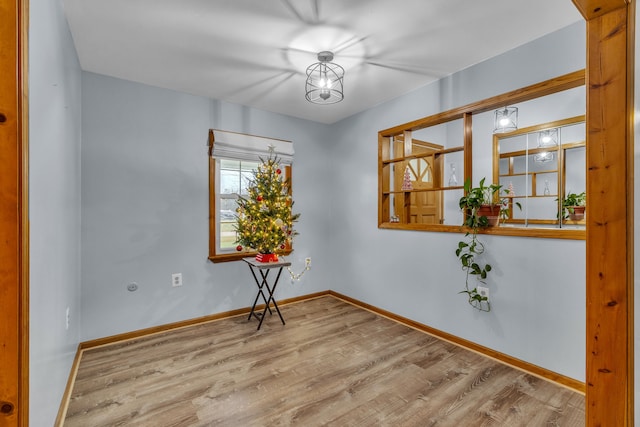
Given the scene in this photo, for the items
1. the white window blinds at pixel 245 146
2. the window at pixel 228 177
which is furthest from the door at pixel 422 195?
the window at pixel 228 177

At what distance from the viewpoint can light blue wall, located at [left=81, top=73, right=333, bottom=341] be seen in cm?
272

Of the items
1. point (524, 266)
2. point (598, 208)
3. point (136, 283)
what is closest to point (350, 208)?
point (524, 266)

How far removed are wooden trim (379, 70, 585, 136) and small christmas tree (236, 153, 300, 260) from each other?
5.00ft

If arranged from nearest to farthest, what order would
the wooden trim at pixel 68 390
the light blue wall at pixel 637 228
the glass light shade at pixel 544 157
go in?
the light blue wall at pixel 637 228 < the wooden trim at pixel 68 390 < the glass light shade at pixel 544 157

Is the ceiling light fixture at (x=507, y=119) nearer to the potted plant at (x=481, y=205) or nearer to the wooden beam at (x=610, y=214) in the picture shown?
the potted plant at (x=481, y=205)

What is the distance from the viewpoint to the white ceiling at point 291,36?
1.90 meters

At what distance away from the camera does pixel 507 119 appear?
296 centimetres

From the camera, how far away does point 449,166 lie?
173 inches

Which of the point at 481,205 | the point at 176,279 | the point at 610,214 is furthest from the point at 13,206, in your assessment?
the point at 481,205

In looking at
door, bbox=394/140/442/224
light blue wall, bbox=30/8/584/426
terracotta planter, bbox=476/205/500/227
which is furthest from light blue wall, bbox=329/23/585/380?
door, bbox=394/140/442/224

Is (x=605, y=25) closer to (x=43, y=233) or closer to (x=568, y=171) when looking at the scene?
(x=568, y=171)

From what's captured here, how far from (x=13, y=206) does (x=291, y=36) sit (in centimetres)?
195

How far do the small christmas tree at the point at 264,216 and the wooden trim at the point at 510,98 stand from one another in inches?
60.0

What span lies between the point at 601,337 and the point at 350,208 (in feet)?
9.62
